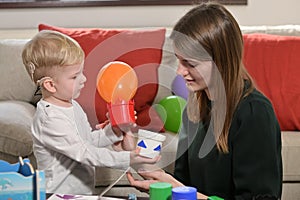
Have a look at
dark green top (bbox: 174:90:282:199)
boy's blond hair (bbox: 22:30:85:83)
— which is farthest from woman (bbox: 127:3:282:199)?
boy's blond hair (bbox: 22:30:85:83)

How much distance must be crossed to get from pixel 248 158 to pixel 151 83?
3.47 ft

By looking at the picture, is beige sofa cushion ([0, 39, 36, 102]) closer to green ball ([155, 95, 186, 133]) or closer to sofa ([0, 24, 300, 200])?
sofa ([0, 24, 300, 200])

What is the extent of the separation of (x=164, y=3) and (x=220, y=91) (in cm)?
188

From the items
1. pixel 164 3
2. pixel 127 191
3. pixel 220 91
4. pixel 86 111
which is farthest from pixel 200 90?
pixel 164 3

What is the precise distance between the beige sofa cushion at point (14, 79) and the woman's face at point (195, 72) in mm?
1530

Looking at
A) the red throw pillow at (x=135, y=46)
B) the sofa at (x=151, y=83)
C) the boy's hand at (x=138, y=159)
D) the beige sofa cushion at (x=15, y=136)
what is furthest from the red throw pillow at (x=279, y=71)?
the boy's hand at (x=138, y=159)

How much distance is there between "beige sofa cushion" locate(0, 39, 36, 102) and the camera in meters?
2.99

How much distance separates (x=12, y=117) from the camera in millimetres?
2555

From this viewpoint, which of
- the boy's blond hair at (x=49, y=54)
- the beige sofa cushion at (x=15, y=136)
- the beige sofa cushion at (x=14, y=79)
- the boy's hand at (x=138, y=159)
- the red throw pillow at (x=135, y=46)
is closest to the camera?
the boy's hand at (x=138, y=159)

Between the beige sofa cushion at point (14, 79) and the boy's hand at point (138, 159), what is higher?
the boy's hand at point (138, 159)

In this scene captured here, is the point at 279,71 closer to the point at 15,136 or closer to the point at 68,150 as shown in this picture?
the point at 15,136

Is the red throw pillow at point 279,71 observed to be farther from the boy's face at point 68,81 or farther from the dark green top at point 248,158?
the boy's face at point 68,81

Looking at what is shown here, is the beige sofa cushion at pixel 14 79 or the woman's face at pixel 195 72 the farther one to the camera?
the beige sofa cushion at pixel 14 79

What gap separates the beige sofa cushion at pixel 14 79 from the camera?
2.99 m
